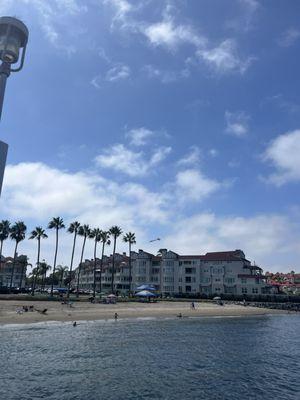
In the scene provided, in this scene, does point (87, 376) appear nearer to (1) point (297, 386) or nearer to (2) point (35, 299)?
(1) point (297, 386)

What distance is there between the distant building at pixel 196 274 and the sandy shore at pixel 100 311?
26886mm

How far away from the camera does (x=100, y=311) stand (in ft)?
213

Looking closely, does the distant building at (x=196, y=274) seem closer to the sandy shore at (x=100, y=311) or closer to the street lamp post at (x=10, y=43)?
the sandy shore at (x=100, y=311)

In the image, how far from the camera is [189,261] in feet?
409

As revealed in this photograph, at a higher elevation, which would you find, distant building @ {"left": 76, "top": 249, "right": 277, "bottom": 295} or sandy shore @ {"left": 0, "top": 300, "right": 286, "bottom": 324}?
distant building @ {"left": 76, "top": 249, "right": 277, "bottom": 295}

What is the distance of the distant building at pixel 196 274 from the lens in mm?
116625

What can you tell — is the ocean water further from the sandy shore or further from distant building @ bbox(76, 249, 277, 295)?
distant building @ bbox(76, 249, 277, 295)

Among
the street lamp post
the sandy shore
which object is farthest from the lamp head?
A: the sandy shore

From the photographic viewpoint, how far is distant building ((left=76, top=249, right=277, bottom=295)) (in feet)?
383

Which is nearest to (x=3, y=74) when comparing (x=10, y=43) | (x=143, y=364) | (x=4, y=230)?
(x=10, y=43)

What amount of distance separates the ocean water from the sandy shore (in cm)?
636

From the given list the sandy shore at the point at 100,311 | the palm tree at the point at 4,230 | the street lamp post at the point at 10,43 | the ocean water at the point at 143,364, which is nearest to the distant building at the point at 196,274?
the sandy shore at the point at 100,311

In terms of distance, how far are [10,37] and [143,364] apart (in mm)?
25227

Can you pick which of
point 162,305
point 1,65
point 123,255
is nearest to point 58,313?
point 162,305
